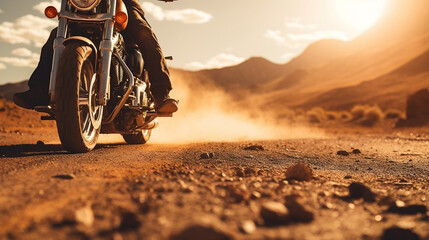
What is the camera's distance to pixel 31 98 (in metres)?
4.40

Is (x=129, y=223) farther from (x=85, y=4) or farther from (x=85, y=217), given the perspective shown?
(x=85, y=4)

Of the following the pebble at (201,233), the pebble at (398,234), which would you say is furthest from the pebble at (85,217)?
the pebble at (398,234)

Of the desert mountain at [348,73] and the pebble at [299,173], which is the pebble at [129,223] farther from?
the desert mountain at [348,73]

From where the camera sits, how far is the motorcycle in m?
3.70

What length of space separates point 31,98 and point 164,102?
1564 millimetres

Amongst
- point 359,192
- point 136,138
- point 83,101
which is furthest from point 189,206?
point 136,138

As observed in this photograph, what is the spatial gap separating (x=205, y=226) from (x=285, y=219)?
1.58ft

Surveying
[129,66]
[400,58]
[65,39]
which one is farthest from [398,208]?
[400,58]

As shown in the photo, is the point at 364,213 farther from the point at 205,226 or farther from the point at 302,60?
the point at 302,60

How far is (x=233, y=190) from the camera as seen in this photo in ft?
6.86

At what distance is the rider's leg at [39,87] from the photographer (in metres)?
→ 4.39

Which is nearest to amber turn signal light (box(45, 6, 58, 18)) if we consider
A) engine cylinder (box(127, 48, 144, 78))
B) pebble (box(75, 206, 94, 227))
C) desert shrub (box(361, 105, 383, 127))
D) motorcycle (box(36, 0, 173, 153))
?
motorcycle (box(36, 0, 173, 153))

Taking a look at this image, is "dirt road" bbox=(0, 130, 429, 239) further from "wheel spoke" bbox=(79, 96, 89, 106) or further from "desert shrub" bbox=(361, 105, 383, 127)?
"desert shrub" bbox=(361, 105, 383, 127)

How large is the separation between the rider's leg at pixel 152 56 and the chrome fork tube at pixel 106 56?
675mm
